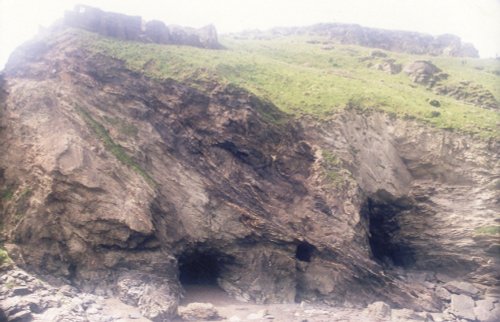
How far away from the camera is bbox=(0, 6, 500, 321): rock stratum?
93.2ft

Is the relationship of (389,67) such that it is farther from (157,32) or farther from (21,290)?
(21,290)

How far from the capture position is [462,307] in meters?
30.8

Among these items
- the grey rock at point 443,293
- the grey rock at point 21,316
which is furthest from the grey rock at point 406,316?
the grey rock at point 21,316

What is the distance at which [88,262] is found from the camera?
27969 millimetres

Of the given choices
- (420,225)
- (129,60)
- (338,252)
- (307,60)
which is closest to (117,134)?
(129,60)

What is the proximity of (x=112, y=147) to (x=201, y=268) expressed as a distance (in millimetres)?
12062

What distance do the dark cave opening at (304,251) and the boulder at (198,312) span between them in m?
9.06

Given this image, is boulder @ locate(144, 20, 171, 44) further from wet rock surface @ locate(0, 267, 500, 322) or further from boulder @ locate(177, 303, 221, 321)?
boulder @ locate(177, 303, 221, 321)

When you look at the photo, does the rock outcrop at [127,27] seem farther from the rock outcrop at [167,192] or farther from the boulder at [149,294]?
the boulder at [149,294]

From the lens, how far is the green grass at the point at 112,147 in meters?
31.9

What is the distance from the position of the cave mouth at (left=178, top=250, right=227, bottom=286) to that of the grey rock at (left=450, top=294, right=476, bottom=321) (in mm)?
17815

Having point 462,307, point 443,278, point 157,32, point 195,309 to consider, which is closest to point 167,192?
point 195,309

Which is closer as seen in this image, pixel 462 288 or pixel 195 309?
pixel 195 309

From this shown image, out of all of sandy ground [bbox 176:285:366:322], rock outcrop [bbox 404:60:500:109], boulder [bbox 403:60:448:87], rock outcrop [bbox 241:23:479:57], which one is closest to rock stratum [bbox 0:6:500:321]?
sandy ground [bbox 176:285:366:322]
